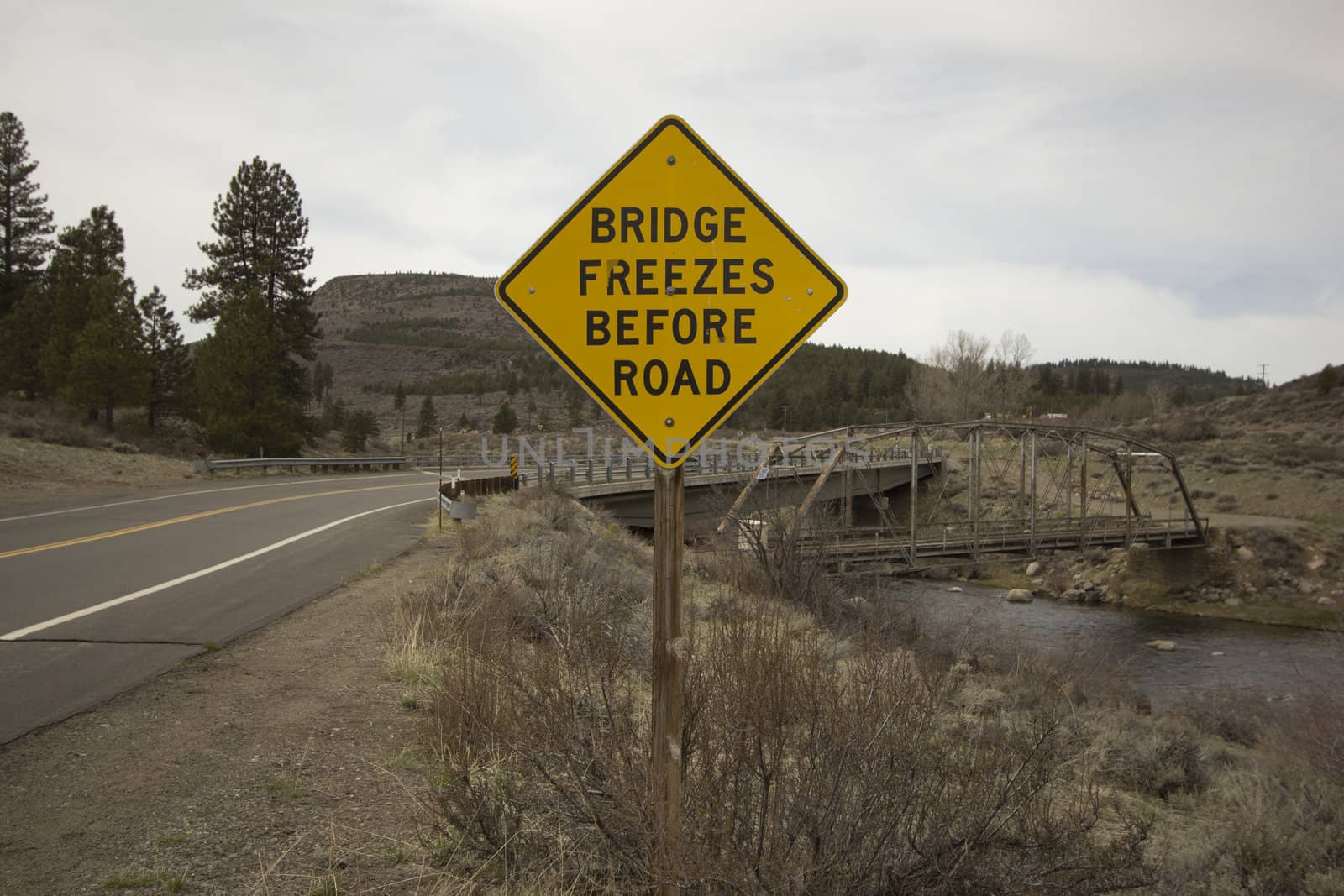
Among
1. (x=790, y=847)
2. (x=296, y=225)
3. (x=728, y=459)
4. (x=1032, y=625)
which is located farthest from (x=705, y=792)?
(x=296, y=225)

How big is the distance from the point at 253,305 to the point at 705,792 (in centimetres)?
3748

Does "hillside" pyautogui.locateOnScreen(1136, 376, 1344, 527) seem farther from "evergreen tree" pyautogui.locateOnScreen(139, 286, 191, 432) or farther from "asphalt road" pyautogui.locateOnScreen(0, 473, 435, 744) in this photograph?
"evergreen tree" pyautogui.locateOnScreen(139, 286, 191, 432)

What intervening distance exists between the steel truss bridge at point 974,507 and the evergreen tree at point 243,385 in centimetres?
2061

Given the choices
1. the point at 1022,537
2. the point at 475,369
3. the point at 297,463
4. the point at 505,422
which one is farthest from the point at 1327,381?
the point at 475,369

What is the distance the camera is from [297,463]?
111ft

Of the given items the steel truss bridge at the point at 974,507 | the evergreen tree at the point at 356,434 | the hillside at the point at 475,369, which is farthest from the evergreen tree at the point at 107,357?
the hillside at the point at 475,369

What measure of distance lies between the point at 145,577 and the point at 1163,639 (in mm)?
28537

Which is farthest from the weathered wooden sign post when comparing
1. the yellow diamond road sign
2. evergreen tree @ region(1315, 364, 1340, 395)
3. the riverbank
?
evergreen tree @ region(1315, 364, 1340, 395)

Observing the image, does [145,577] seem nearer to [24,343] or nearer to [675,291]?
[675,291]

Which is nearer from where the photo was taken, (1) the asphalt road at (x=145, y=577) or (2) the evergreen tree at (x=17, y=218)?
(1) the asphalt road at (x=145, y=577)

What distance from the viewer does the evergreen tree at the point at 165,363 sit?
43.4m

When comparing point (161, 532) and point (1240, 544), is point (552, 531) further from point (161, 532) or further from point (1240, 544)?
point (1240, 544)

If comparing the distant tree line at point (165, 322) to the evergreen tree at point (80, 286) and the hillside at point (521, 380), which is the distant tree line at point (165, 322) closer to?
the evergreen tree at point (80, 286)

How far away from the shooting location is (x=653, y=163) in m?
3.06
